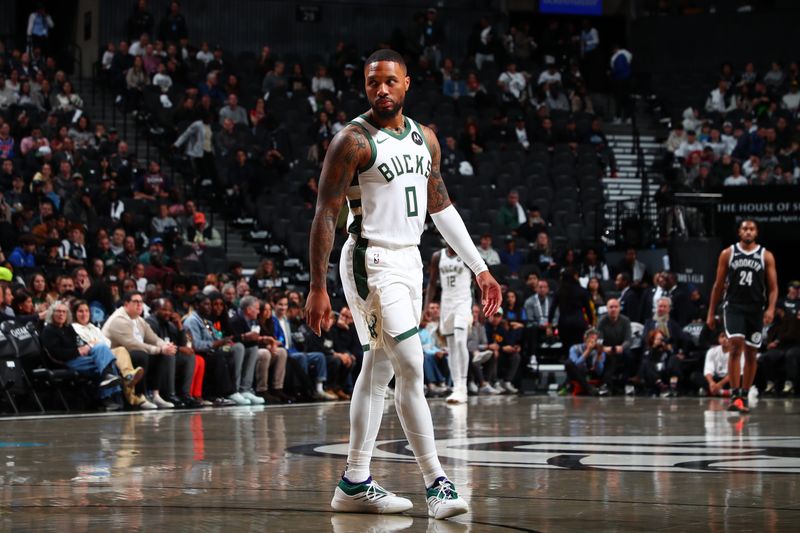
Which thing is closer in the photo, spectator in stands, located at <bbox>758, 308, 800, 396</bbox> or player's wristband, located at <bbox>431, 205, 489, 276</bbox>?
player's wristband, located at <bbox>431, 205, 489, 276</bbox>

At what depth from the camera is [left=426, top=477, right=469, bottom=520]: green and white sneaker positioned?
520cm

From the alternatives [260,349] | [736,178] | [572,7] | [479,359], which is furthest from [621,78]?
[260,349]

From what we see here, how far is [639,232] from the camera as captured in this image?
22562 millimetres

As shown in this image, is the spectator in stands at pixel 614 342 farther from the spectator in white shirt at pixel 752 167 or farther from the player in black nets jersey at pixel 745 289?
the spectator in white shirt at pixel 752 167

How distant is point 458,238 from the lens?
19.7 feet

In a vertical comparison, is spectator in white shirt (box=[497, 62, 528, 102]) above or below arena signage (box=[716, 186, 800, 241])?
above

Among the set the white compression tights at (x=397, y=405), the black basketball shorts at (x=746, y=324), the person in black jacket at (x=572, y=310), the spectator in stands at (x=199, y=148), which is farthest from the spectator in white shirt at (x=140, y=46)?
→ the white compression tights at (x=397, y=405)

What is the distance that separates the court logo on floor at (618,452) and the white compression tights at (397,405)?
1682mm

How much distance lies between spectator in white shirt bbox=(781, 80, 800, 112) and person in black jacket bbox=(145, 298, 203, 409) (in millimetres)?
16739

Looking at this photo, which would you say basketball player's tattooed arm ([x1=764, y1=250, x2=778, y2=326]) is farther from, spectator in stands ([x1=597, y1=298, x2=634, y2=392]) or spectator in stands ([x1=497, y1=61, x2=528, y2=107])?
spectator in stands ([x1=497, y1=61, x2=528, y2=107])

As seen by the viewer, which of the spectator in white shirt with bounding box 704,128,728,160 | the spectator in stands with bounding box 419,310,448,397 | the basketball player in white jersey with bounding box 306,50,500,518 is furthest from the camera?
the spectator in white shirt with bounding box 704,128,728,160

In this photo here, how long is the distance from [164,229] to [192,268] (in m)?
1.13

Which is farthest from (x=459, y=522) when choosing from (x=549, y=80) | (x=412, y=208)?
(x=549, y=80)

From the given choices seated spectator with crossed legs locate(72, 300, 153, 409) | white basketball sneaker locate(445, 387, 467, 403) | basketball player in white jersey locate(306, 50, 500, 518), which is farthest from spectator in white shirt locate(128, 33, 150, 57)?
basketball player in white jersey locate(306, 50, 500, 518)
